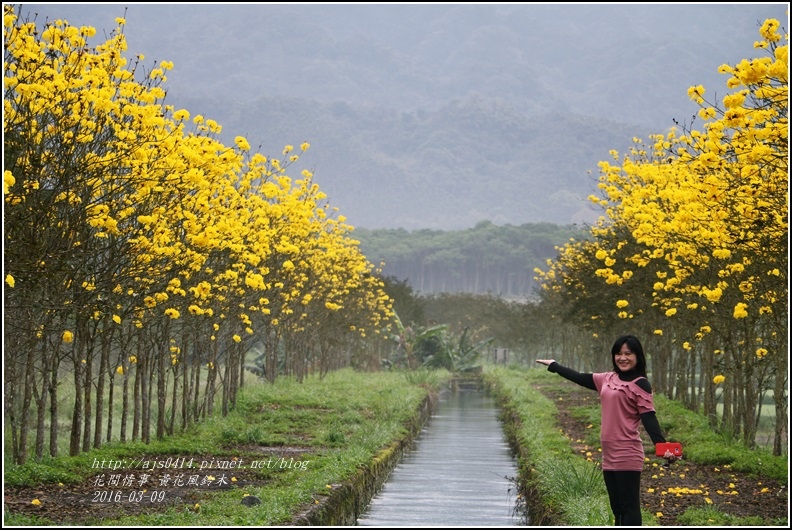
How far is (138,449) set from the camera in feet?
64.6

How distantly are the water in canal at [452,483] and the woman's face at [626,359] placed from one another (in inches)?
291

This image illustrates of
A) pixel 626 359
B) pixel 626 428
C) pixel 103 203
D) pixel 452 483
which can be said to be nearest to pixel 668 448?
pixel 626 428

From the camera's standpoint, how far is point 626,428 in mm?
10125

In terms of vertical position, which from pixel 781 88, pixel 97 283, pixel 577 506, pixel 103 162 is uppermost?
pixel 781 88

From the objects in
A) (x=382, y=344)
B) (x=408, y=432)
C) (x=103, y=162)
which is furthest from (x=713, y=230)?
(x=382, y=344)

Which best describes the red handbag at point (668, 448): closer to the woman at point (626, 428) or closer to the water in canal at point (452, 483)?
the woman at point (626, 428)

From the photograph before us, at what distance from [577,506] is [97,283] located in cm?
638

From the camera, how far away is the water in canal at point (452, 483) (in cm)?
1791

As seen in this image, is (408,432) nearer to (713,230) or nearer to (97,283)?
(713,230)

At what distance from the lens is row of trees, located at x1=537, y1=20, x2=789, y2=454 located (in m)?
12.7

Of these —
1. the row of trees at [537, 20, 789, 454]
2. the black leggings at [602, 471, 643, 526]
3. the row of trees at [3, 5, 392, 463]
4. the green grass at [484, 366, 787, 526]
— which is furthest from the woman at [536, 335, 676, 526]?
the row of trees at [3, 5, 392, 463]

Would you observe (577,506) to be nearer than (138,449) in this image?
Yes

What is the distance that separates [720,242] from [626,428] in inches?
313

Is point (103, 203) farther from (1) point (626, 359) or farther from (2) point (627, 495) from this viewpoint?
(2) point (627, 495)
